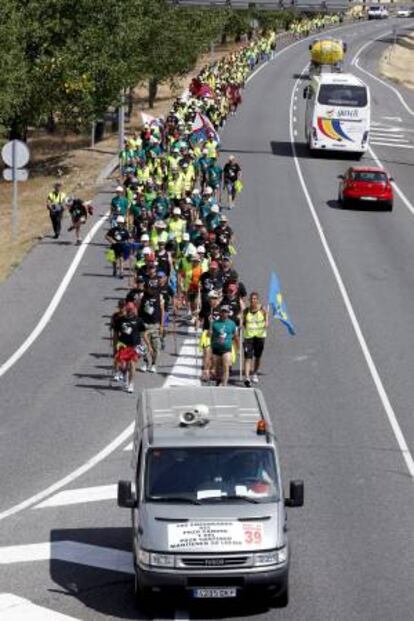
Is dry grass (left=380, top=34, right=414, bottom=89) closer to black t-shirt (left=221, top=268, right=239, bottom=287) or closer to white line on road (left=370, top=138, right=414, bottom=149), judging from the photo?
white line on road (left=370, top=138, right=414, bottom=149)

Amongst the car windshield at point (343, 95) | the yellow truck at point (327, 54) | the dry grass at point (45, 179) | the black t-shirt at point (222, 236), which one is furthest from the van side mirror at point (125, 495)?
the yellow truck at point (327, 54)

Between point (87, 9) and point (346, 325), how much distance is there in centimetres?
3293

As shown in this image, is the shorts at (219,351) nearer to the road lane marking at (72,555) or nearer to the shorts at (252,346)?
the shorts at (252,346)

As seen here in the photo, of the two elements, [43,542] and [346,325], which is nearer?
[43,542]

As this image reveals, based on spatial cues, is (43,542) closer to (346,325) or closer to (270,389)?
(270,389)

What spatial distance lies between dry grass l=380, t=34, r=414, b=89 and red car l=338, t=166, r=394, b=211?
Answer: 202 ft

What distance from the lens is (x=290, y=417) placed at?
79.6 feet

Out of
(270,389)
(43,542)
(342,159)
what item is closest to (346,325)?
(270,389)

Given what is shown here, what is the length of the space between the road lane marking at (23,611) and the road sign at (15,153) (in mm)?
23219

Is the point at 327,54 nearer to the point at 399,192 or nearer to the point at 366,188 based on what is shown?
the point at 399,192

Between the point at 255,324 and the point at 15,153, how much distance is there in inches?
524

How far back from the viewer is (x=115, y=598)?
15.7 metres

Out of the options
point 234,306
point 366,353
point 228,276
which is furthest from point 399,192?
point 234,306

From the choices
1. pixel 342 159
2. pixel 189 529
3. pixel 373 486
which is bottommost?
pixel 342 159
